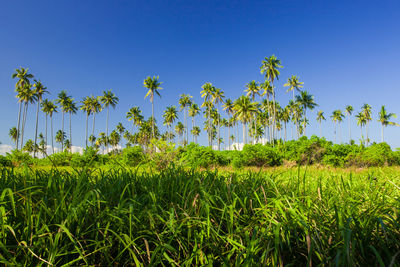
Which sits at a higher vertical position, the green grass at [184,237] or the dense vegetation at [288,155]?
the dense vegetation at [288,155]

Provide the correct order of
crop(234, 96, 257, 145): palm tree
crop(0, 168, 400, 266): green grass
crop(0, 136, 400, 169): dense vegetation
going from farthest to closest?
crop(234, 96, 257, 145): palm tree, crop(0, 136, 400, 169): dense vegetation, crop(0, 168, 400, 266): green grass

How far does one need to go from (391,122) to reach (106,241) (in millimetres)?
90222

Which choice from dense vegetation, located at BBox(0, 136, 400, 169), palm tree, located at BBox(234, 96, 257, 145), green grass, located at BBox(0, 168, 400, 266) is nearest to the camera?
green grass, located at BBox(0, 168, 400, 266)

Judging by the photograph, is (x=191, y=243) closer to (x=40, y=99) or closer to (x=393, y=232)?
(x=393, y=232)

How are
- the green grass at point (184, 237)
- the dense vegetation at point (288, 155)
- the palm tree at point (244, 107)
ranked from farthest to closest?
the palm tree at point (244, 107), the dense vegetation at point (288, 155), the green grass at point (184, 237)

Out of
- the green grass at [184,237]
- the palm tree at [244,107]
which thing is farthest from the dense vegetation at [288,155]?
the green grass at [184,237]

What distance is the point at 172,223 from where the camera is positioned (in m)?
1.59

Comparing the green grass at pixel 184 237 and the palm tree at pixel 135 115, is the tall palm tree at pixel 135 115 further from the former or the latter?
the green grass at pixel 184 237

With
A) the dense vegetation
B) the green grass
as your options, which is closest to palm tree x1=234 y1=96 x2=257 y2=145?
the dense vegetation

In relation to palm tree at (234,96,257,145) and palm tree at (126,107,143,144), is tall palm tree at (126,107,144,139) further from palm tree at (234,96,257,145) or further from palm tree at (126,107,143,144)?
palm tree at (234,96,257,145)

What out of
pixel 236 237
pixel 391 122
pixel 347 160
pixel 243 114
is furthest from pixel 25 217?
pixel 391 122

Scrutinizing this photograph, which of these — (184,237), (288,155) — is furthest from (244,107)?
(184,237)

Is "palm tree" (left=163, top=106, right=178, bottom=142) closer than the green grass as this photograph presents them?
No

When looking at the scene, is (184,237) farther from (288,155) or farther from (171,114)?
(171,114)
